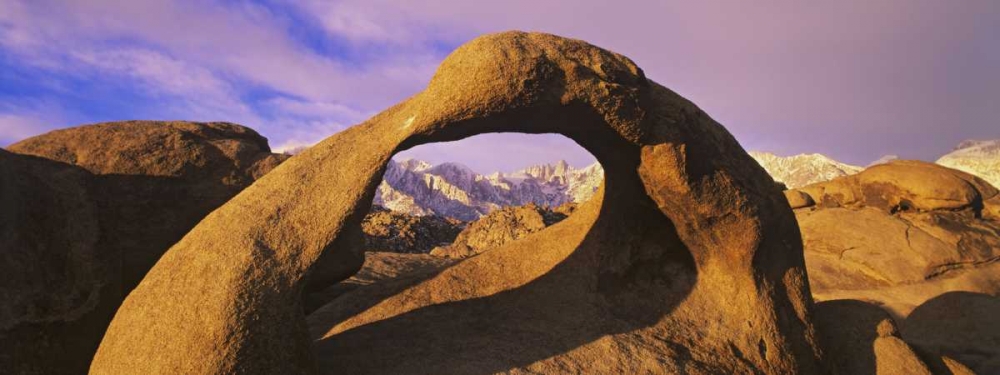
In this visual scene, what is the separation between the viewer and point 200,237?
2.23m

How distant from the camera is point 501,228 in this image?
931 centimetres

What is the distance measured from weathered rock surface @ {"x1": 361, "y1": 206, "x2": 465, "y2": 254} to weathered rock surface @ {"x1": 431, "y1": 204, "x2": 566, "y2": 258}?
4.19 feet

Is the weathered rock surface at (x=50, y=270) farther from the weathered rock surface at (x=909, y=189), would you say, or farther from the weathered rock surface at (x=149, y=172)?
the weathered rock surface at (x=909, y=189)

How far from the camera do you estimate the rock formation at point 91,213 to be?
2.29m

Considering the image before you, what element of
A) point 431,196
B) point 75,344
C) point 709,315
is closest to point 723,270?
point 709,315

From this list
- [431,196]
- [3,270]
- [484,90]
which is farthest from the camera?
[431,196]

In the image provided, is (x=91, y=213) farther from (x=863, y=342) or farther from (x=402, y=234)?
(x=402, y=234)

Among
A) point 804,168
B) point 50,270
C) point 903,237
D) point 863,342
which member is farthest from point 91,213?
point 804,168

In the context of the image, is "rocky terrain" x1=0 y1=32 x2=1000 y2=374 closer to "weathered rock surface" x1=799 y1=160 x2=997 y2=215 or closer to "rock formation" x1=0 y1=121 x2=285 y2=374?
"rock formation" x1=0 y1=121 x2=285 y2=374

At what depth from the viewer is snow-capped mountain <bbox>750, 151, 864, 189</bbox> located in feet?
128

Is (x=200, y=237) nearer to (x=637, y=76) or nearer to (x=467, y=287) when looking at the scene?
(x=467, y=287)

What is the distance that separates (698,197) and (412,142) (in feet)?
5.49

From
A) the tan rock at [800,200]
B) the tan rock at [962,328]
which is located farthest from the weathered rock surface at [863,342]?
the tan rock at [800,200]

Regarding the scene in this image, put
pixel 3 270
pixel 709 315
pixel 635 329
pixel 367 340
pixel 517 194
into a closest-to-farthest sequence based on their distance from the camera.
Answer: pixel 3 270, pixel 367 340, pixel 635 329, pixel 709 315, pixel 517 194
